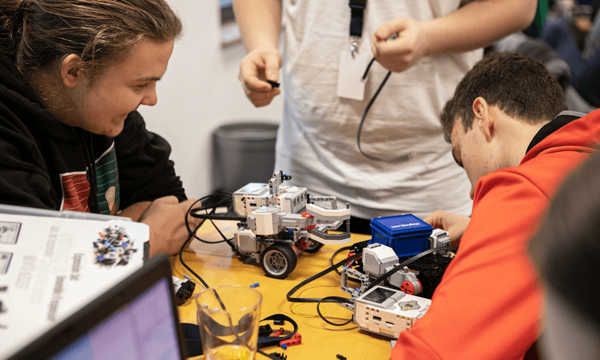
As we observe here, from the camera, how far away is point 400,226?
0.92 meters

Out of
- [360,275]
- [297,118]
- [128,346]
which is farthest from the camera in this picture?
[297,118]

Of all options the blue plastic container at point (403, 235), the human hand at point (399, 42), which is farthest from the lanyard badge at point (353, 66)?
the blue plastic container at point (403, 235)

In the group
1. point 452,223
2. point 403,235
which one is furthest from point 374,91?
point 403,235

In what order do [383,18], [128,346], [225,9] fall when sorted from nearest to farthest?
[128,346] < [383,18] < [225,9]

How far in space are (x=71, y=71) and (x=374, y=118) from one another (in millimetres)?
769

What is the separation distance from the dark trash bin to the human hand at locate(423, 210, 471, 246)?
163 centimetres

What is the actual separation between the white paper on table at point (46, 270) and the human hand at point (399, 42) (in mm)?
811

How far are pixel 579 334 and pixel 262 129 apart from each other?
2882mm

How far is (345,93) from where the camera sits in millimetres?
1305

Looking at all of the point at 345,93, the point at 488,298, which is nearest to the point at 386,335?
the point at 488,298

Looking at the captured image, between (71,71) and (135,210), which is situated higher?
(71,71)

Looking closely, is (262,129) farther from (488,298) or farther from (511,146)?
(488,298)

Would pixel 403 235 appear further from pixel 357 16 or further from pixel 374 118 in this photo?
pixel 357 16

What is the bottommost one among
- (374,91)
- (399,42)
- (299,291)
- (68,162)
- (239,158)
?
(239,158)
